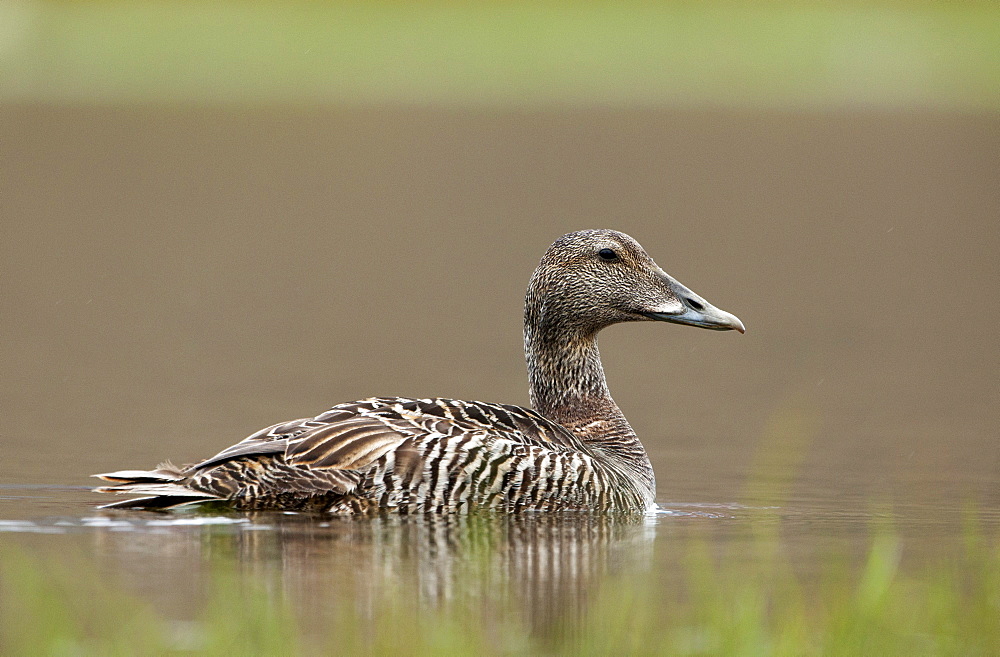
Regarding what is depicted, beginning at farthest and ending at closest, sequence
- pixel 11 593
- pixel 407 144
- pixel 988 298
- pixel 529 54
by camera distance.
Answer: pixel 529 54, pixel 407 144, pixel 988 298, pixel 11 593

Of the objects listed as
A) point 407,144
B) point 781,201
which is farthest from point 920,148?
point 407,144

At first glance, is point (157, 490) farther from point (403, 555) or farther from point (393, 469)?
point (403, 555)

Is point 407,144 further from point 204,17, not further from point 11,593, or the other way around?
point 11,593

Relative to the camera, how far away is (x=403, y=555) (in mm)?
7555

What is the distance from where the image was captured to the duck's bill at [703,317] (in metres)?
9.84

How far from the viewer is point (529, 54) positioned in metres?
47.6

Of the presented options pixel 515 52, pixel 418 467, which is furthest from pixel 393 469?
pixel 515 52

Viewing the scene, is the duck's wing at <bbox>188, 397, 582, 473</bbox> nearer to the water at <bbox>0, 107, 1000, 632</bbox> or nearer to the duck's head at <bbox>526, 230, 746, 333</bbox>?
the water at <bbox>0, 107, 1000, 632</bbox>

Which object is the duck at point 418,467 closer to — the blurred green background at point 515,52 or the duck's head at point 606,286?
the duck's head at point 606,286

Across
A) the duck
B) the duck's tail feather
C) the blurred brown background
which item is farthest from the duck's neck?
the duck's tail feather

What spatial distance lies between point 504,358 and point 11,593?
8692 millimetres

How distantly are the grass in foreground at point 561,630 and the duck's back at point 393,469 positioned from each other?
1447 millimetres

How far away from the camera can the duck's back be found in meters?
8.30

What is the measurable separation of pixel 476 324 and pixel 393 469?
8792mm
